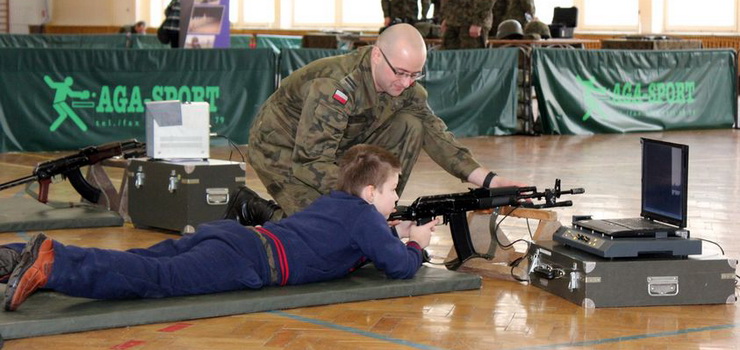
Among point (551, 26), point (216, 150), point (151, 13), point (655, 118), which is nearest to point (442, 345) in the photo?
point (216, 150)

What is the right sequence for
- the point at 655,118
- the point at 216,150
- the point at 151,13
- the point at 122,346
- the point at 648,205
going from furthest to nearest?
the point at 151,13 < the point at 655,118 < the point at 216,150 < the point at 648,205 < the point at 122,346

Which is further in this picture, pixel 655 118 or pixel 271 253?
pixel 655 118

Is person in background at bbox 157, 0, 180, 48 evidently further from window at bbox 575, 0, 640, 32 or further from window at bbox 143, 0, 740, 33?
window at bbox 575, 0, 640, 32

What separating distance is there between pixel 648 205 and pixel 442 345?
5.35 feet

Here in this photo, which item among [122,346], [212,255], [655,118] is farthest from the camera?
[655,118]

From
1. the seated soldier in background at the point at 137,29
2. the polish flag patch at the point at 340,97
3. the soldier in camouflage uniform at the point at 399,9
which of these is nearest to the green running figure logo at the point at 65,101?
the polish flag patch at the point at 340,97

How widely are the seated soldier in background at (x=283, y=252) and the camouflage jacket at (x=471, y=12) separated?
11.9 metres

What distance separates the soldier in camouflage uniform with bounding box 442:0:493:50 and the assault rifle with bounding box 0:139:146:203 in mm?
9587

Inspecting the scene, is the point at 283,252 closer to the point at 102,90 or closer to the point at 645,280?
the point at 645,280

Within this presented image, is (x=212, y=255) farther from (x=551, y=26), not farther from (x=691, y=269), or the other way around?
(x=551, y=26)

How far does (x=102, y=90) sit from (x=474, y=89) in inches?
191

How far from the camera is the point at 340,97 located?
5.89m

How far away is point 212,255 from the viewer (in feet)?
16.6

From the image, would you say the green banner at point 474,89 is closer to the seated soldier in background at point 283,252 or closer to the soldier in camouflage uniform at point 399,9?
the soldier in camouflage uniform at point 399,9
